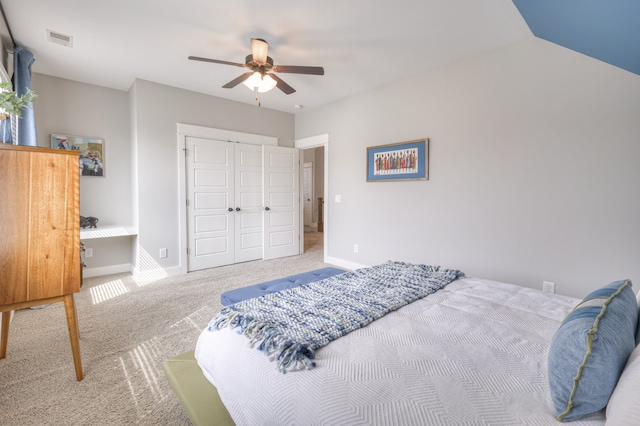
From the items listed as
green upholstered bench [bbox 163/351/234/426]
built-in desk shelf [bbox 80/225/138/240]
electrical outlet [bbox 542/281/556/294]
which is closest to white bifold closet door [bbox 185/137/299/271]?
built-in desk shelf [bbox 80/225/138/240]

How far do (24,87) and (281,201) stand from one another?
3.42 metres

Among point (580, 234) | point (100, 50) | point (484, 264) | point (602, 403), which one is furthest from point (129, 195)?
point (580, 234)

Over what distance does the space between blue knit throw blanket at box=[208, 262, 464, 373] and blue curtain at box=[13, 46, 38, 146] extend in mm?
2856

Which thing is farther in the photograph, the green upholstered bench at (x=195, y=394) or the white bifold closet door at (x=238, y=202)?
the white bifold closet door at (x=238, y=202)

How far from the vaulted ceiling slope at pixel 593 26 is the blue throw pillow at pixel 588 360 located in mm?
1474

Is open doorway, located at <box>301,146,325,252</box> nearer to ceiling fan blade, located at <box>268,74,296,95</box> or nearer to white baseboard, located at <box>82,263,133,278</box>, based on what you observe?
white baseboard, located at <box>82,263,133,278</box>

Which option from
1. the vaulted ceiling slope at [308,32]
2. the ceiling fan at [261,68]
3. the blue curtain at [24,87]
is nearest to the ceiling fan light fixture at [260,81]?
the ceiling fan at [261,68]

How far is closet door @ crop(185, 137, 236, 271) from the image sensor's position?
14.0ft

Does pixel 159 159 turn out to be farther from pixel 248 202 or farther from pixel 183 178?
pixel 248 202

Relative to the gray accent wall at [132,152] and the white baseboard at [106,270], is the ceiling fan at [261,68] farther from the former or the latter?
the white baseboard at [106,270]

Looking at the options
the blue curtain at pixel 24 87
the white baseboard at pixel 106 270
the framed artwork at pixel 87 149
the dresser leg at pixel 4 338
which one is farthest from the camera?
the white baseboard at pixel 106 270

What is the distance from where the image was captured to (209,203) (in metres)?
4.41

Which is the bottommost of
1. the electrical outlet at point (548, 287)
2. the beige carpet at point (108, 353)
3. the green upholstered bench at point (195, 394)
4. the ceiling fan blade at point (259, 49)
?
the beige carpet at point (108, 353)

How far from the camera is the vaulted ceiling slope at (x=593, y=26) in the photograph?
57.4 inches
